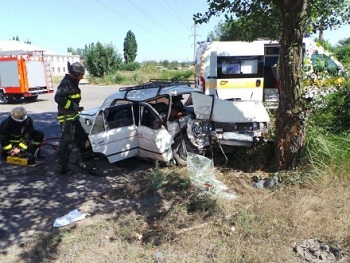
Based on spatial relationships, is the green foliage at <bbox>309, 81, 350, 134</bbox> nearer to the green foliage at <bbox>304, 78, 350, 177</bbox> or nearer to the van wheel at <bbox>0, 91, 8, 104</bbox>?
the green foliage at <bbox>304, 78, 350, 177</bbox>

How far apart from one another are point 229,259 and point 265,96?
8.35 m

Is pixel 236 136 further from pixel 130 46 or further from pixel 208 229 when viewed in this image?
pixel 130 46

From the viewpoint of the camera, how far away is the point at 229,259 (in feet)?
11.0

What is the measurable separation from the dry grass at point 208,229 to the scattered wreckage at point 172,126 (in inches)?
45.9

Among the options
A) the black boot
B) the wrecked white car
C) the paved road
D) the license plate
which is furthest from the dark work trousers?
the license plate

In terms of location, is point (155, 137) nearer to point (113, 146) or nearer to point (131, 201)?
point (113, 146)

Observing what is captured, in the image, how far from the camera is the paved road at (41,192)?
4.30 meters

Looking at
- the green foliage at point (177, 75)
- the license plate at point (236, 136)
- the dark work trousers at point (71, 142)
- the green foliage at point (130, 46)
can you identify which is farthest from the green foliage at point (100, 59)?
the license plate at point (236, 136)

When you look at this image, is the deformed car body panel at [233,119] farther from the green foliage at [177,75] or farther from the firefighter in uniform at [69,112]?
the green foliage at [177,75]

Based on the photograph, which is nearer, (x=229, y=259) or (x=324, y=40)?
(x=229, y=259)

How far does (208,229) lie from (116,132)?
9.14 ft

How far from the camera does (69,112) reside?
5.89 metres

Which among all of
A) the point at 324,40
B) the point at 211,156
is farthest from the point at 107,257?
the point at 324,40

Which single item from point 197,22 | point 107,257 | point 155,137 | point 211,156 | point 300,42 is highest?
point 197,22
